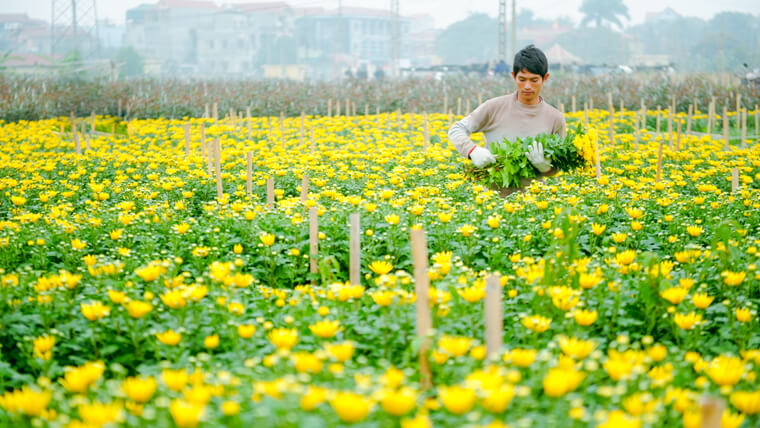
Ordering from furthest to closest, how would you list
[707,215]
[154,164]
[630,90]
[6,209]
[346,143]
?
1. [630,90]
2. [346,143]
3. [154,164]
4. [6,209]
5. [707,215]

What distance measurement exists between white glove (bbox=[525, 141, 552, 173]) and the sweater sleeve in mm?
421

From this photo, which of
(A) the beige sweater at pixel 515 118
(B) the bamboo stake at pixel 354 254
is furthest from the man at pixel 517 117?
(B) the bamboo stake at pixel 354 254

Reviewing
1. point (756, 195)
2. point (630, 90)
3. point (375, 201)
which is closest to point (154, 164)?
point (375, 201)

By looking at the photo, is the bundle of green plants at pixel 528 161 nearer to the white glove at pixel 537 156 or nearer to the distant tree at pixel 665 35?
the white glove at pixel 537 156

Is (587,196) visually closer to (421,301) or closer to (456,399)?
(421,301)

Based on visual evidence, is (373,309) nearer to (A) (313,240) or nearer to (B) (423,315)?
(B) (423,315)

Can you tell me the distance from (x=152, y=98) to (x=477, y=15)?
80.0m

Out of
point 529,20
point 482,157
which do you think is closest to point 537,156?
point 482,157

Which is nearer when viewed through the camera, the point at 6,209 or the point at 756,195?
the point at 756,195

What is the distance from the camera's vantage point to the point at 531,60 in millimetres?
4512

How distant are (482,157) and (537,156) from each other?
34cm

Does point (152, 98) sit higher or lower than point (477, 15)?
lower

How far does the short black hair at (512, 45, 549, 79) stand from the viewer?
4516 mm

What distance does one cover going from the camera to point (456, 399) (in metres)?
1.49
